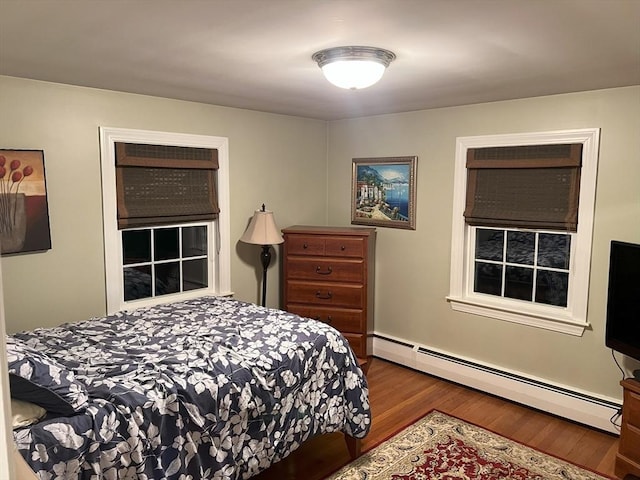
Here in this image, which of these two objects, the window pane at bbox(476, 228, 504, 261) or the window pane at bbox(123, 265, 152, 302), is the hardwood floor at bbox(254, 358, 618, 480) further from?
the window pane at bbox(123, 265, 152, 302)

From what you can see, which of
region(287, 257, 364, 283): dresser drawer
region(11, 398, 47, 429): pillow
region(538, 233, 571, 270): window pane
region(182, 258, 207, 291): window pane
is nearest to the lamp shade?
region(287, 257, 364, 283): dresser drawer

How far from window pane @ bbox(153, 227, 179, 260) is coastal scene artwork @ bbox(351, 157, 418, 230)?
1716 mm

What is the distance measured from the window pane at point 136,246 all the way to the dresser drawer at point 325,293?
122 centimetres

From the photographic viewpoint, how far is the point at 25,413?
1.82 meters

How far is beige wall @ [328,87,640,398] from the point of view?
10.3 feet

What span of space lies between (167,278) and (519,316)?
8.96ft

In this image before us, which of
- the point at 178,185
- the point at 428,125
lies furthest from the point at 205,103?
the point at 428,125

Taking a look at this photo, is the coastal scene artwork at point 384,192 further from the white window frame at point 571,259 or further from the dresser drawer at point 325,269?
the dresser drawer at point 325,269

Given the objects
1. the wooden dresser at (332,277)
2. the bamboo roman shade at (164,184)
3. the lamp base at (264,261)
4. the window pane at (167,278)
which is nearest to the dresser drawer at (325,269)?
the wooden dresser at (332,277)

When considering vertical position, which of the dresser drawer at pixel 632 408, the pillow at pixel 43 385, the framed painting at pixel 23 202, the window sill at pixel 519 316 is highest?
the framed painting at pixel 23 202

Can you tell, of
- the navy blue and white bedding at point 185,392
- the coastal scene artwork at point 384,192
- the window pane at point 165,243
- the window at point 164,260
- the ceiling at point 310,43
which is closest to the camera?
the ceiling at point 310,43

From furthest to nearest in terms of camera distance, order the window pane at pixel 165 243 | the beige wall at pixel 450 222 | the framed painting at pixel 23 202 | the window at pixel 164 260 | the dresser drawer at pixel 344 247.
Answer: the dresser drawer at pixel 344 247
the window pane at pixel 165 243
the window at pixel 164 260
the beige wall at pixel 450 222
the framed painting at pixel 23 202

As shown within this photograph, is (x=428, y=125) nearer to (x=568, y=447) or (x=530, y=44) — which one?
(x=530, y=44)

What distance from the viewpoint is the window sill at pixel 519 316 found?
3396 millimetres
